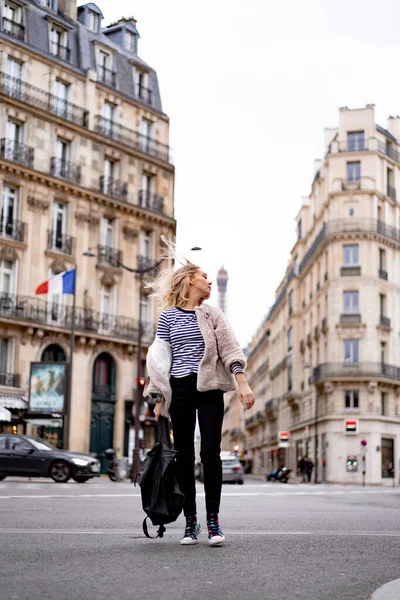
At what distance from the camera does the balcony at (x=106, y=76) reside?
162 feet

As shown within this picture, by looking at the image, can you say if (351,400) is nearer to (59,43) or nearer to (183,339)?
(59,43)

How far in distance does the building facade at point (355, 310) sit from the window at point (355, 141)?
0.07 m

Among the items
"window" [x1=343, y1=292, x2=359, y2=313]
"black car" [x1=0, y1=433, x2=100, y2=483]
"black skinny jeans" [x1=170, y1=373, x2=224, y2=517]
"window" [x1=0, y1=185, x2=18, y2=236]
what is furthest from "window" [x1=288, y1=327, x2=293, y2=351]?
"black skinny jeans" [x1=170, y1=373, x2=224, y2=517]

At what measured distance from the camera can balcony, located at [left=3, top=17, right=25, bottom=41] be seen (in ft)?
145

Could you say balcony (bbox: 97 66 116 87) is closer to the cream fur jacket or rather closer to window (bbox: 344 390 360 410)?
window (bbox: 344 390 360 410)

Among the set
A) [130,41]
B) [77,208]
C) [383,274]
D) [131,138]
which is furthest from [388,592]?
[383,274]

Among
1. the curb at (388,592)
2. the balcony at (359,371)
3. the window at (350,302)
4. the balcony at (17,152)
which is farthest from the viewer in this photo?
the window at (350,302)

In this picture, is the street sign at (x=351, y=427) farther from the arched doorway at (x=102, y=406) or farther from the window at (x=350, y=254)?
the arched doorway at (x=102, y=406)

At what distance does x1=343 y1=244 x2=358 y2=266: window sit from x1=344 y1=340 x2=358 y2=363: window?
5.51 metres

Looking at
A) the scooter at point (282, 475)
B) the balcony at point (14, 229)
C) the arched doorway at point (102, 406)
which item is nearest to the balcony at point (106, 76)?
the balcony at point (14, 229)

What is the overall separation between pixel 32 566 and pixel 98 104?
148 feet

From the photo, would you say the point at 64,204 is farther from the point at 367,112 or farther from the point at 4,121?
the point at 367,112

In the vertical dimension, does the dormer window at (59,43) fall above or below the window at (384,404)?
above

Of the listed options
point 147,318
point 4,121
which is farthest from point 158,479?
point 147,318
